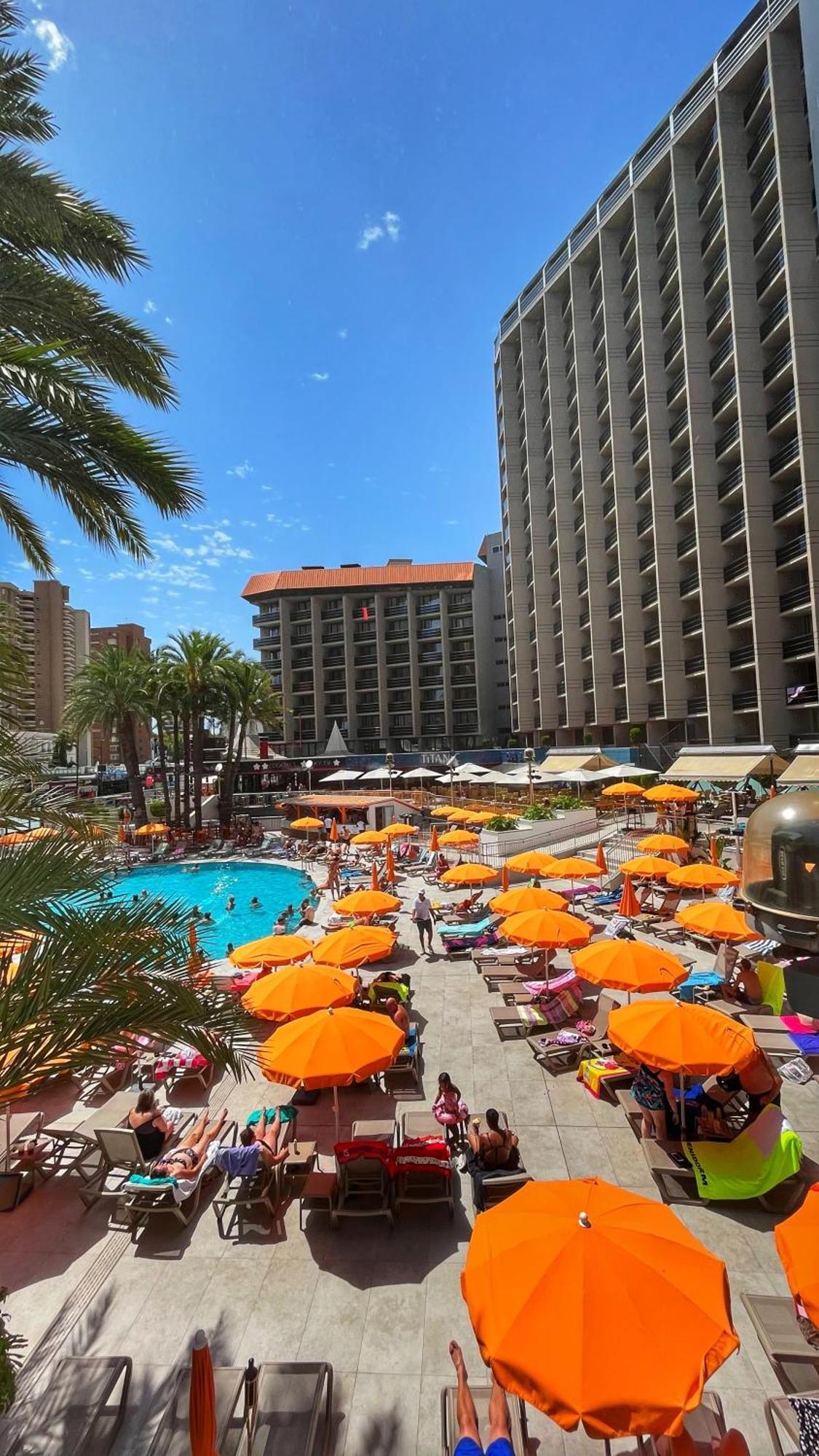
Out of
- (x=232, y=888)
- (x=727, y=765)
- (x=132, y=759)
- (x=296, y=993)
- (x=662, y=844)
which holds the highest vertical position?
(x=132, y=759)

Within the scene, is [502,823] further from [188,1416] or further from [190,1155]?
[188,1416]

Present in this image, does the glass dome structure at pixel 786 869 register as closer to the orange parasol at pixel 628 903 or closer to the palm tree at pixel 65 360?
the palm tree at pixel 65 360

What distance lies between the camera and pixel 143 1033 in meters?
4.60

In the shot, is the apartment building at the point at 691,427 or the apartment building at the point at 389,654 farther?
the apartment building at the point at 389,654

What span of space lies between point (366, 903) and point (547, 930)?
396cm

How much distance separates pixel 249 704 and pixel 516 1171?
37.7 meters

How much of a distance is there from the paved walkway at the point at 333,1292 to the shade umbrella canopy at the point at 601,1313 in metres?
1.62

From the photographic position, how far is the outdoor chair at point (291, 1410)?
390 cm

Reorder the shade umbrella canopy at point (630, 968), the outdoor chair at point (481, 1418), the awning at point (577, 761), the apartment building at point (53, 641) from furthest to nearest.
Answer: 1. the apartment building at point (53, 641)
2. the awning at point (577, 761)
3. the shade umbrella canopy at point (630, 968)
4. the outdoor chair at point (481, 1418)

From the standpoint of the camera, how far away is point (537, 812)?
85.4ft

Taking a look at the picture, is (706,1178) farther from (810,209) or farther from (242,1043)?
(810,209)

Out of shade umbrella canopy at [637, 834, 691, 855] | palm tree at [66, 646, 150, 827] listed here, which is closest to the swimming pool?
shade umbrella canopy at [637, 834, 691, 855]

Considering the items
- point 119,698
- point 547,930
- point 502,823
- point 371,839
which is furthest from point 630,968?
point 119,698

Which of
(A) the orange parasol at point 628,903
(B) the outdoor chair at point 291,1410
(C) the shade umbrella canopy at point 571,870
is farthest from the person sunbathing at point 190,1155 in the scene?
(A) the orange parasol at point 628,903
